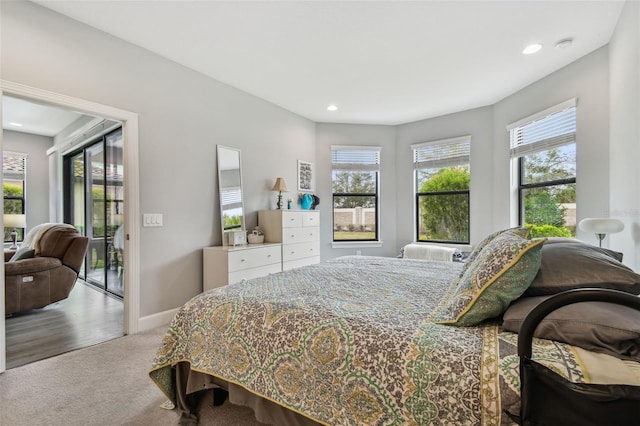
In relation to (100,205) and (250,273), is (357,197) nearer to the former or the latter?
(250,273)

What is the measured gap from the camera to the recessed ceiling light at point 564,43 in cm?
272

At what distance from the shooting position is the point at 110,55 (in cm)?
270

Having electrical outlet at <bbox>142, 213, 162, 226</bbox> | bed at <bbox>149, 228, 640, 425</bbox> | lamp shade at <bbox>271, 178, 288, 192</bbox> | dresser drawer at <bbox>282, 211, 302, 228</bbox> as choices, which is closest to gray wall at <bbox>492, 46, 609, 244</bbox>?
bed at <bbox>149, 228, 640, 425</bbox>

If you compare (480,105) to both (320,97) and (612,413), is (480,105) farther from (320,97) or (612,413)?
(612,413)

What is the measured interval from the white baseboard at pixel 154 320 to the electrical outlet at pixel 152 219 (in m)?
0.92

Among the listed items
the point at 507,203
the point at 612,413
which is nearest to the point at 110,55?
the point at 612,413

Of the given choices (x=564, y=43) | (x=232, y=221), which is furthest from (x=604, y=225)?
(x=232, y=221)

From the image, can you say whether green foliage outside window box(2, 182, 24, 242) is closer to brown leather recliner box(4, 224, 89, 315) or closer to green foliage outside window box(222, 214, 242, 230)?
brown leather recliner box(4, 224, 89, 315)

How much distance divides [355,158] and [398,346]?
454cm

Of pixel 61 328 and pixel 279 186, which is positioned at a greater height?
pixel 279 186

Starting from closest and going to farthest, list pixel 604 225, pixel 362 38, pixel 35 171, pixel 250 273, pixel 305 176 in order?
pixel 604 225
pixel 362 38
pixel 250 273
pixel 305 176
pixel 35 171

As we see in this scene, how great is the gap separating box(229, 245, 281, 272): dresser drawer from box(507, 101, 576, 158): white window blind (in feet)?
11.2

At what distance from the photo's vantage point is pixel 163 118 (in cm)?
311

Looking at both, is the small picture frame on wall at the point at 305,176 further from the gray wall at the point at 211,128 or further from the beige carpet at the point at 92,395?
the beige carpet at the point at 92,395
